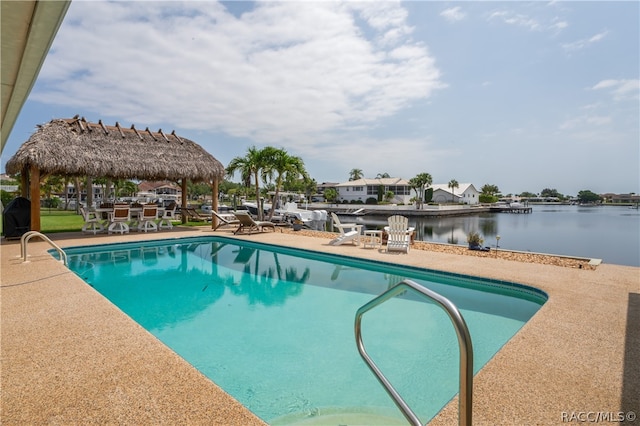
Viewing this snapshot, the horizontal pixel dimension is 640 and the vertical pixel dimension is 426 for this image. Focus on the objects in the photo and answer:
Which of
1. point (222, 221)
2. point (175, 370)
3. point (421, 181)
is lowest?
point (175, 370)

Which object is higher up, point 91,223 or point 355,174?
point 355,174

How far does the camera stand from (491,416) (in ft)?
7.70

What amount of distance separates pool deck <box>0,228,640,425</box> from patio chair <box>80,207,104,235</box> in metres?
8.12

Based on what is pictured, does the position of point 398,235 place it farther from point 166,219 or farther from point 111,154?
point 111,154

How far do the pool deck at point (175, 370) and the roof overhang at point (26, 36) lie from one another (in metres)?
2.60

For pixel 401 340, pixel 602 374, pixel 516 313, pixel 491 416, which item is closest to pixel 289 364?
pixel 401 340

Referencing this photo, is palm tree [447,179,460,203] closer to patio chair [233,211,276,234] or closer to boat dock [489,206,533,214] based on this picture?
boat dock [489,206,533,214]

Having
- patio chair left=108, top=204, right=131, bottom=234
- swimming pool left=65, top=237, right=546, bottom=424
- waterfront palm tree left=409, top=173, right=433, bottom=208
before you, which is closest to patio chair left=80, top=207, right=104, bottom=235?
patio chair left=108, top=204, right=131, bottom=234

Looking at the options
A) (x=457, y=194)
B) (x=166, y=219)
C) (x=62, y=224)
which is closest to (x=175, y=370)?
(x=166, y=219)

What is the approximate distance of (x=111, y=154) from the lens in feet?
44.9

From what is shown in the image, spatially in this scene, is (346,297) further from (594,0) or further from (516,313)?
(594,0)

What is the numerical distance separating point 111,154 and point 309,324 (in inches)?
486

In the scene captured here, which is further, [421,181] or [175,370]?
[421,181]

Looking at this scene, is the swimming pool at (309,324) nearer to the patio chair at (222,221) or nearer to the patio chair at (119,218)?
the patio chair at (119,218)
